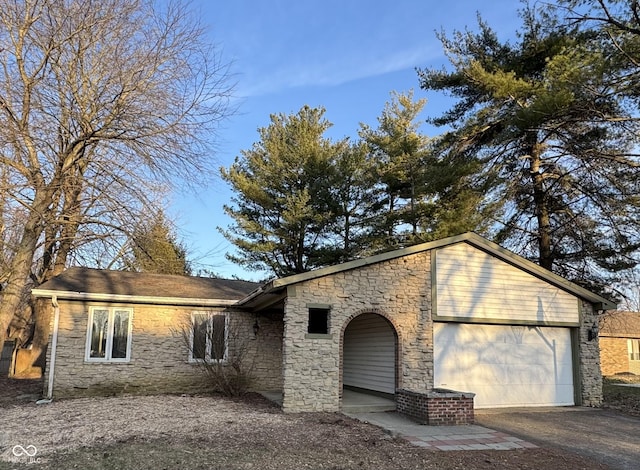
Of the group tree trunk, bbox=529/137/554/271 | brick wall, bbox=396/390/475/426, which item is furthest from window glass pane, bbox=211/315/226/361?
tree trunk, bbox=529/137/554/271

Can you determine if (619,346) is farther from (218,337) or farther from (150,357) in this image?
(150,357)

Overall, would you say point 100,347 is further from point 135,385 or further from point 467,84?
point 467,84

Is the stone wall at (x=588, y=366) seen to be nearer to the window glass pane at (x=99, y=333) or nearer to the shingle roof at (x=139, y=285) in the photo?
the shingle roof at (x=139, y=285)

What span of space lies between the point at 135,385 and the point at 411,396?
701cm

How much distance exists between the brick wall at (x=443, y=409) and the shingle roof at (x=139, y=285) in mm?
6494

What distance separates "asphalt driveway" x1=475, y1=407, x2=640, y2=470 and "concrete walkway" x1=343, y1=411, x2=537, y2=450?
0.53 metres

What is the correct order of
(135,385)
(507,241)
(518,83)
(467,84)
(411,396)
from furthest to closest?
(507,241), (467,84), (518,83), (135,385), (411,396)

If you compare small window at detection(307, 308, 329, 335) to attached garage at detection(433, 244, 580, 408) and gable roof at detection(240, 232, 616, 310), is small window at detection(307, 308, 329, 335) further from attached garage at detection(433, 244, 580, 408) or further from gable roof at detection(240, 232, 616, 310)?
attached garage at detection(433, 244, 580, 408)

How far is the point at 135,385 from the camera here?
1298cm

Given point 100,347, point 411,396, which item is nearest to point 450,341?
→ point 411,396

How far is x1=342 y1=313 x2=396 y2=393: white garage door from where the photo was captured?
12609mm

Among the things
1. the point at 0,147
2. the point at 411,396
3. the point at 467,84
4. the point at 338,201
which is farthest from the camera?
the point at 338,201

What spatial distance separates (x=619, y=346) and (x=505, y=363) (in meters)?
23.2

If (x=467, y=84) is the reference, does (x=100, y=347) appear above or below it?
below
